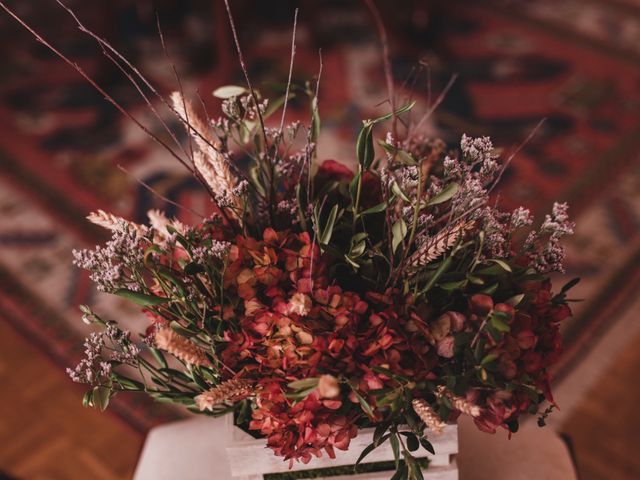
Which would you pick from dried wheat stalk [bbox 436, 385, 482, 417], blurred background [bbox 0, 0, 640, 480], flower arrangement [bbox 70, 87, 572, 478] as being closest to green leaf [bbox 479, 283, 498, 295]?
flower arrangement [bbox 70, 87, 572, 478]

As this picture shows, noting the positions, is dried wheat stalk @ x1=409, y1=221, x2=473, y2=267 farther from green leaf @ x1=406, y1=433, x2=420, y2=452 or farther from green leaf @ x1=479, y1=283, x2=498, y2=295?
green leaf @ x1=406, y1=433, x2=420, y2=452

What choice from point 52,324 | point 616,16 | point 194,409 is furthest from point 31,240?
point 616,16

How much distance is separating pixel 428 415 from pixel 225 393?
192mm

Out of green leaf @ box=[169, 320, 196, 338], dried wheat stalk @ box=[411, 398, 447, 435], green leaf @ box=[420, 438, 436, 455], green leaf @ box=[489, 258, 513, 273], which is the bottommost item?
green leaf @ box=[420, 438, 436, 455]

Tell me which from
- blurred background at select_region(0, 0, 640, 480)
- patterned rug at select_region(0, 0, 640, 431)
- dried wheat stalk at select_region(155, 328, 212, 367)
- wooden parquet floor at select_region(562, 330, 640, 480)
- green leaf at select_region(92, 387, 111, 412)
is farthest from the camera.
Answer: patterned rug at select_region(0, 0, 640, 431)

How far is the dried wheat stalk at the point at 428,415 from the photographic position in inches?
25.8

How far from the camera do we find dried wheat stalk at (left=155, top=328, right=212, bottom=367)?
2.06 feet

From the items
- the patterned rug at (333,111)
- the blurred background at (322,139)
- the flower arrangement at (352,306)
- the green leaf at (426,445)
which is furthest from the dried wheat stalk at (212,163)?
the patterned rug at (333,111)

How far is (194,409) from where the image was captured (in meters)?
0.88

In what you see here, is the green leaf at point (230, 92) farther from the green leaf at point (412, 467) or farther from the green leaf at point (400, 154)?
the green leaf at point (412, 467)

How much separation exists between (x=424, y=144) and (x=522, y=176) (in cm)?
158

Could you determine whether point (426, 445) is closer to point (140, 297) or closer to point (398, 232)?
point (398, 232)

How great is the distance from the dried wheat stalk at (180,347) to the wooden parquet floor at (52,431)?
1.00 meters

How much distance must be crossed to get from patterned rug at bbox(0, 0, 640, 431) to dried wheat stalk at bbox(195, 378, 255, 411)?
1097mm
